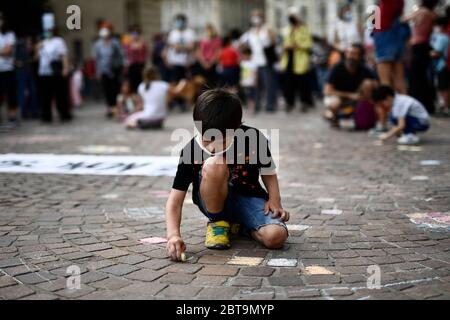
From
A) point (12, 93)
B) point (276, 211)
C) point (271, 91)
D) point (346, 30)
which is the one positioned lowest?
point (276, 211)

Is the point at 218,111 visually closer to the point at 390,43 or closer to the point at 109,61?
the point at 390,43

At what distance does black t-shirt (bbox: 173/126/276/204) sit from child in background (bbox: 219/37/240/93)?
11408mm

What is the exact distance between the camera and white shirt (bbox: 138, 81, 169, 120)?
36.6ft

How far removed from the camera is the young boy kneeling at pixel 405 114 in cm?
791

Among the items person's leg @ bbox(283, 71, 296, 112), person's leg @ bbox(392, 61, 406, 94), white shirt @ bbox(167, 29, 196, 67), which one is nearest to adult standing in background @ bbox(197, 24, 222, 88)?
white shirt @ bbox(167, 29, 196, 67)

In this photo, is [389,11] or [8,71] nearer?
[389,11]

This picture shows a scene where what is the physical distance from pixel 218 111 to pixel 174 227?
2.38 feet

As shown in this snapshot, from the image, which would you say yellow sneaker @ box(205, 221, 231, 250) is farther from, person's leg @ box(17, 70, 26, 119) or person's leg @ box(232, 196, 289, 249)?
person's leg @ box(17, 70, 26, 119)

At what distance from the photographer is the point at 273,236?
359cm

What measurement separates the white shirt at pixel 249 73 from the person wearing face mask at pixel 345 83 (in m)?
3.79

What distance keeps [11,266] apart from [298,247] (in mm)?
1696

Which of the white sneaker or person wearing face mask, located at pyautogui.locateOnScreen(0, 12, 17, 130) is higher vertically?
person wearing face mask, located at pyautogui.locateOnScreen(0, 12, 17, 130)

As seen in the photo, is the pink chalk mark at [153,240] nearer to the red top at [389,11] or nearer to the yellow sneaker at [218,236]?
the yellow sneaker at [218,236]

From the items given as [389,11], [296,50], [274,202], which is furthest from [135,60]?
[274,202]
